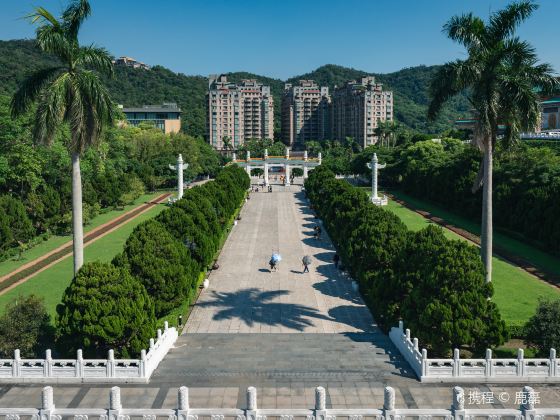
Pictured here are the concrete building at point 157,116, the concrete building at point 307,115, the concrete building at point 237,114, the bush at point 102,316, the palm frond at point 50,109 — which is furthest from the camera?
the concrete building at point 307,115

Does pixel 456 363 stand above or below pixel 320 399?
below

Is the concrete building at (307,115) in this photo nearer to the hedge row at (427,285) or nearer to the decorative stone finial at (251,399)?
the hedge row at (427,285)

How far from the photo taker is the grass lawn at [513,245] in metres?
37.8

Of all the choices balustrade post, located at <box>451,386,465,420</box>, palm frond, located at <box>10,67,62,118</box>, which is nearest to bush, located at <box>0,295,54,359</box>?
palm frond, located at <box>10,67,62,118</box>

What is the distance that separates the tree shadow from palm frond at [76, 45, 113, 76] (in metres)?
12.2

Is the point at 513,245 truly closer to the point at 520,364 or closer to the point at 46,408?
the point at 520,364

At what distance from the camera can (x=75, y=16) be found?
21.6 meters

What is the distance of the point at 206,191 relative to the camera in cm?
4772

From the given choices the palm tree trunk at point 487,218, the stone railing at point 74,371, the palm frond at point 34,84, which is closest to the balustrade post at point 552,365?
the palm tree trunk at point 487,218

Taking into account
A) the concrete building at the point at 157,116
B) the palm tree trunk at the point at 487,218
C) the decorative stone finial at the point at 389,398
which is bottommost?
the decorative stone finial at the point at 389,398

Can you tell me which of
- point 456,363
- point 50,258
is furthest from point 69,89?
point 50,258

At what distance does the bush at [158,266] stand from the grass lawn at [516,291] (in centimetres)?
1477

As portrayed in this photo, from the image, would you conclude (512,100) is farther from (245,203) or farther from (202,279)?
(245,203)

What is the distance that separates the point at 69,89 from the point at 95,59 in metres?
1.66
